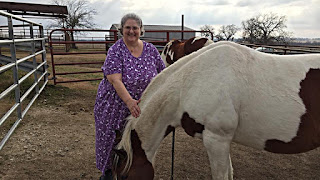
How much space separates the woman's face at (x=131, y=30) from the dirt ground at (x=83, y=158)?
1.61 m

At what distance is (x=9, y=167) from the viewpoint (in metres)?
2.74

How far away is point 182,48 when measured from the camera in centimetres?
619

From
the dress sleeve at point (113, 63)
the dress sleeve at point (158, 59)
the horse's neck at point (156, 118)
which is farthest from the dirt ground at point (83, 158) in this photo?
the dress sleeve at point (113, 63)

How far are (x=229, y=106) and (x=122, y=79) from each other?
91 centimetres

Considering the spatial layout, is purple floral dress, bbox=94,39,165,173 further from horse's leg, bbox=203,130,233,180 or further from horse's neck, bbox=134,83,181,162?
horse's leg, bbox=203,130,233,180

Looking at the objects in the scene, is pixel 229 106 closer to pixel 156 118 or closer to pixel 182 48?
pixel 156 118

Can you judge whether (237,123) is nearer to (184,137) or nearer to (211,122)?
(211,122)

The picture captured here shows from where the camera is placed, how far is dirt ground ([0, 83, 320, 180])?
269 centimetres

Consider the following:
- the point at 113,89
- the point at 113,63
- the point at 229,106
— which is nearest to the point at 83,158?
the point at 113,89

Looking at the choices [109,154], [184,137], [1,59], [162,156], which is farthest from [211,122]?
[1,59]

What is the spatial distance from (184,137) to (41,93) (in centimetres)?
388

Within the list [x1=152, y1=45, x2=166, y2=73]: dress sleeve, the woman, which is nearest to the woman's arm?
the woman

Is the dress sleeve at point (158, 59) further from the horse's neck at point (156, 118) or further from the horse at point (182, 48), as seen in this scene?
the horse at point (182, 48)

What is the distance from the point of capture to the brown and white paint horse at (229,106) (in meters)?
1.69
